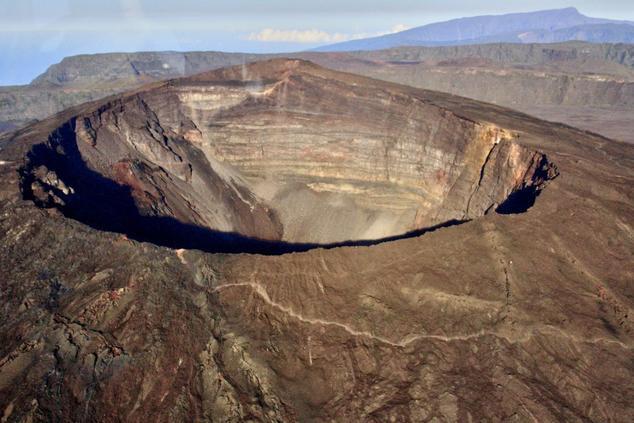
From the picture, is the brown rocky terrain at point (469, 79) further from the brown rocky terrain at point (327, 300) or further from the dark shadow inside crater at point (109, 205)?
the dark shadow inside crater at point (109, 205)

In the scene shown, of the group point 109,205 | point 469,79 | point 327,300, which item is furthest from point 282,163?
point 469,79

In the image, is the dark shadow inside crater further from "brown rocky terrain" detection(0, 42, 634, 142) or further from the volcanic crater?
"brown rocky terrain" detection(0, 42, 634, 142)

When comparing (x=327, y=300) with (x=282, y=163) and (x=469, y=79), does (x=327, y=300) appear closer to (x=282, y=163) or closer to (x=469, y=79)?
(x=282, y=163)

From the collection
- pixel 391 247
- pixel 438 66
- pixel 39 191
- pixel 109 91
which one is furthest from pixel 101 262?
pixel 438 66

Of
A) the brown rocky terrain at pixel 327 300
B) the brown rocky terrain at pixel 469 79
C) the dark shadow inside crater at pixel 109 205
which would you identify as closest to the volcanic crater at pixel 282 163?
the dark shadow inside crater at pixel 109 205

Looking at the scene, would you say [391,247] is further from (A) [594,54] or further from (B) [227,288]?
(A) [594,54]

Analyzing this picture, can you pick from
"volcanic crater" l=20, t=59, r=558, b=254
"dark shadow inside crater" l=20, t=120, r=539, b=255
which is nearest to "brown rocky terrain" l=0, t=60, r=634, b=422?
"dark shadow inside crater" l=20, t=120, r=539, b=255
